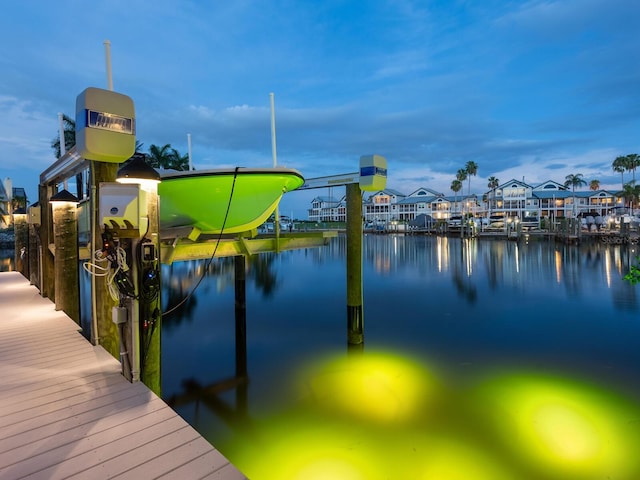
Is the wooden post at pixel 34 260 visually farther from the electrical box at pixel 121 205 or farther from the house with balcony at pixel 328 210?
the house with balcony at pixel 328 210

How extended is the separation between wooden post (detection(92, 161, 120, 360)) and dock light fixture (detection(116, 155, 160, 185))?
2.18 feet

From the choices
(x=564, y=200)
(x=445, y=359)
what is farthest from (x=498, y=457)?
(x=564, y=200)

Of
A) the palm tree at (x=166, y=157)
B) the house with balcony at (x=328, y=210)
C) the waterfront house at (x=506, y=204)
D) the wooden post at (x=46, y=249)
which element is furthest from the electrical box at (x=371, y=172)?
the house with balcony at (x=328, y=210)

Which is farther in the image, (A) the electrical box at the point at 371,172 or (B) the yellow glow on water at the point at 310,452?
(A) the electrical box at the point at 371,172

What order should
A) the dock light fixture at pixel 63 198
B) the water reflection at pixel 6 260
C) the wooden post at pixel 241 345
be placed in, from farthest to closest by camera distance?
1. the water reflection at pixel 6 260
2. the wooden post at pixel 241 345
3. the dock light fixture at pixel 63 198

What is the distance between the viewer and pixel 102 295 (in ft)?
14.3

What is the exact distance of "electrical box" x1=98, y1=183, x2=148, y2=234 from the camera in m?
3.54

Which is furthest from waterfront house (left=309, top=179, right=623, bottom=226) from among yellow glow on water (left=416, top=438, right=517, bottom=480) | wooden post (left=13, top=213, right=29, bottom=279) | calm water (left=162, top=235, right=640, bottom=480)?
yellow glow on water (left=416, top=438, right=517, bottom=480)

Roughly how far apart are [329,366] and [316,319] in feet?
17.8

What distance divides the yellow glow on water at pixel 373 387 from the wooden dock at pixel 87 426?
4.38 m

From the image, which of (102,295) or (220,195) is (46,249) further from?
(102,295)

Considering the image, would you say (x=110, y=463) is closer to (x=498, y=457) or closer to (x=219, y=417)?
(x=219, y=417)

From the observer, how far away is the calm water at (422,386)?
5453mm

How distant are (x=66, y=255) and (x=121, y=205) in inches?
176
